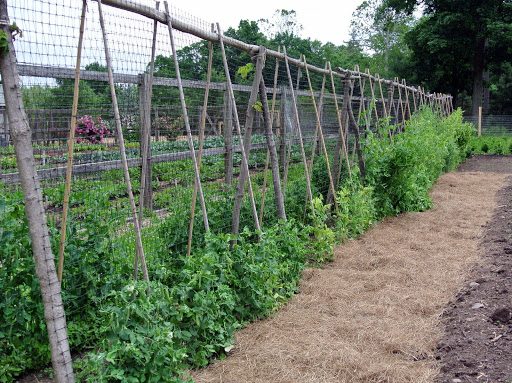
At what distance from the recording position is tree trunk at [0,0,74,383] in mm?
2664

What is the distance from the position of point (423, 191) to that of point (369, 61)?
150 feet

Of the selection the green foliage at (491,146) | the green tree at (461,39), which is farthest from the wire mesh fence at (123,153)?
the green tree at (461,39)

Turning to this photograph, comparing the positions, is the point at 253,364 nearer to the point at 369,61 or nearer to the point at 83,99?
the point at 83,99

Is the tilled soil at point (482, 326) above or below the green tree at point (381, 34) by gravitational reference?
below

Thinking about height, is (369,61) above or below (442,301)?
above

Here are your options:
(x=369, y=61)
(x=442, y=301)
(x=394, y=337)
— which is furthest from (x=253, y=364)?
(x=369, y=61)

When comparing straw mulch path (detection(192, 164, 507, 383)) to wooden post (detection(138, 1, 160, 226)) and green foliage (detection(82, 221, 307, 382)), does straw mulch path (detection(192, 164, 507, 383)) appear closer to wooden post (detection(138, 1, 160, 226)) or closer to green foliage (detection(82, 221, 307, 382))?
green foliage (detection(82, 221, 307, 382))

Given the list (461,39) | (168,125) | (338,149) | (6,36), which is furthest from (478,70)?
(6,36)

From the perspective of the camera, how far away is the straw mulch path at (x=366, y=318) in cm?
345

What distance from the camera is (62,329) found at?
9.36 ft

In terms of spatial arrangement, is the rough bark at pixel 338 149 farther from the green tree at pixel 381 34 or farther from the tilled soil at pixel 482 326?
the green tree at pixel 381 34

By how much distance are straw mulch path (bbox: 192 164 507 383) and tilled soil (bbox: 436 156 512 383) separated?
0.36 ft

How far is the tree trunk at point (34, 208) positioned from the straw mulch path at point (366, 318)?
97 centimetres

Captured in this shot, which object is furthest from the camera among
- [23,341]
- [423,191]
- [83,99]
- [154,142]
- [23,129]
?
[423,191]
